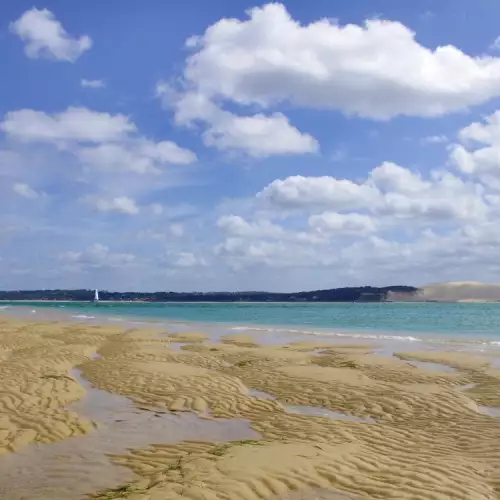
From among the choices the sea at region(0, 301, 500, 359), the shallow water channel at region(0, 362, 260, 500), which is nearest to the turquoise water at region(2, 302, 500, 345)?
the sea at region(0, 301, 500, 359)

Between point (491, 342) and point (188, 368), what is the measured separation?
24297 mm

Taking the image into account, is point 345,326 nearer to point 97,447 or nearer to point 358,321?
point 358,321

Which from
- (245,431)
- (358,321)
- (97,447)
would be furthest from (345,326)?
(97,447)

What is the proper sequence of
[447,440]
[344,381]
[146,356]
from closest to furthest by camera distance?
[447,440] → [344,381] → [146,356]

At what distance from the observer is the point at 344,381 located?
1633 cm

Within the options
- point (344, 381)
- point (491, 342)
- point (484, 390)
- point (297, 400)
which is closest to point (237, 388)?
point (297, 400)

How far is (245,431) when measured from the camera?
10695mm

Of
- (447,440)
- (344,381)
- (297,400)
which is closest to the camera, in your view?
(447,440)

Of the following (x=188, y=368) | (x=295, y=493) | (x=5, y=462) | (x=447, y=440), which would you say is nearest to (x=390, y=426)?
(x=447, y=440)

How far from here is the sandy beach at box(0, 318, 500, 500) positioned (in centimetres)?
733

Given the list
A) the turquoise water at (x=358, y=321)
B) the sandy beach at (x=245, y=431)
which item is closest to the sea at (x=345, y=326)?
the turquoise water at (x=358, y=321)

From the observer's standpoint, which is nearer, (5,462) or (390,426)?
(5,462)

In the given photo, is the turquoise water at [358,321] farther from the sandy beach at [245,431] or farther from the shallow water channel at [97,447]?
the shallow water channel at [97,447]

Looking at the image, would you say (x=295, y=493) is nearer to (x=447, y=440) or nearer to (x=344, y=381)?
(x=447, y=440)
